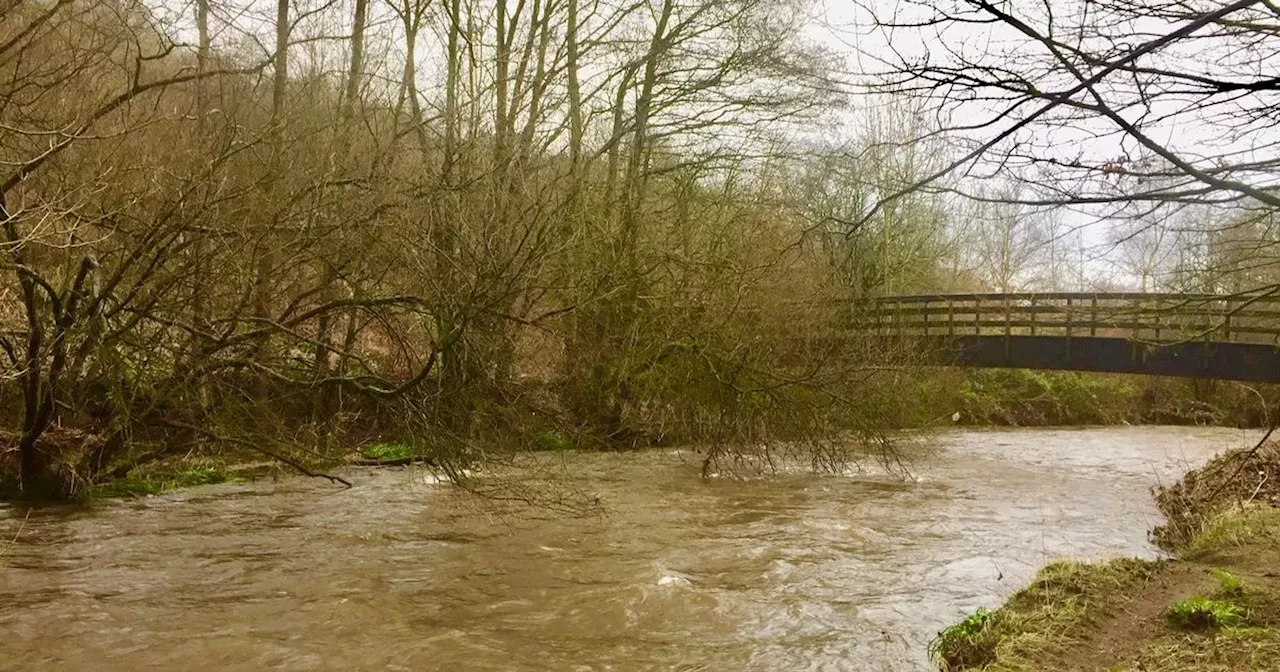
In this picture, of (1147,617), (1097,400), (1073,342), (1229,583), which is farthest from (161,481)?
(1097,400)

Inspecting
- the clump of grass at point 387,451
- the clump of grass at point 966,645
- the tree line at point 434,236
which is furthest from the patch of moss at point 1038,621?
the clump of grass at point 387,451

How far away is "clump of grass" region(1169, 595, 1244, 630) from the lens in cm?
586

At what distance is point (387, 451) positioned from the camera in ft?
46.2

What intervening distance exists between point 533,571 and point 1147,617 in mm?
4828

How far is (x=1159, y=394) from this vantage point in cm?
2433

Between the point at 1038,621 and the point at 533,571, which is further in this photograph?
the point at 533,571

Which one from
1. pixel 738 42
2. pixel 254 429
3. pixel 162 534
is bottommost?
pixel 162 534

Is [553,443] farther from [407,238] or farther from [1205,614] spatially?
[1205,614]

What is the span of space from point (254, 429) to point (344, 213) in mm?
2529

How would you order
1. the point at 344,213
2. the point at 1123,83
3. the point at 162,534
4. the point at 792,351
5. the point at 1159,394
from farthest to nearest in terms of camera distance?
the point at 1159,394, the point at 792,351, the point at 344,213, the point at 162,534, the point at 1123,83

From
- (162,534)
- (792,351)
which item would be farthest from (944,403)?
(162,534)

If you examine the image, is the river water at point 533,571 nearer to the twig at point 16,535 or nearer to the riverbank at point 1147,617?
the twig at point 16,535

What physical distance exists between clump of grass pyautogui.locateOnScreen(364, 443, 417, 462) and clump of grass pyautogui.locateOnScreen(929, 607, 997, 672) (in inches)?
357

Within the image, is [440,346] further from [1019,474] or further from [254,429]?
[1019,474]
